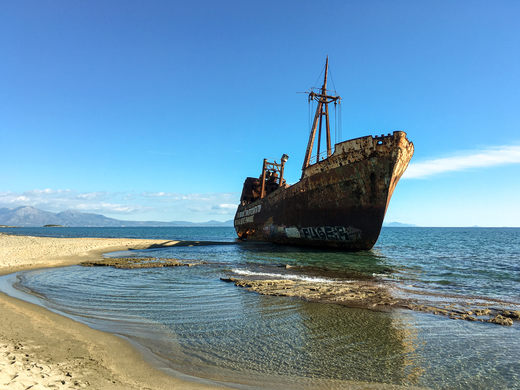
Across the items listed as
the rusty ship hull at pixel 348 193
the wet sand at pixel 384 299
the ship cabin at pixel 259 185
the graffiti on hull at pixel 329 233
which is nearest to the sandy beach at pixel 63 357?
the wet sand at pixel 384 299

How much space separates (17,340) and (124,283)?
5540 millimetres

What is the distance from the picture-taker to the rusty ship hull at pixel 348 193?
17891 millimetres

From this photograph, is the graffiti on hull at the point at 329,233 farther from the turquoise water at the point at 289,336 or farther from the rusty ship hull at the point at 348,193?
the turquoise water at the point at 289,336

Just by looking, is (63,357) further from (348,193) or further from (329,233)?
(329,233)

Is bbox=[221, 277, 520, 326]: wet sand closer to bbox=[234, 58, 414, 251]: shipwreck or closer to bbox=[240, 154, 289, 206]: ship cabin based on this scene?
bbox=[234, 58, 414, 251]: shipwreck

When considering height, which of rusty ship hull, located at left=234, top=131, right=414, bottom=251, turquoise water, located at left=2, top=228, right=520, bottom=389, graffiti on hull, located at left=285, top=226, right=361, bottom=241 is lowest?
turquoise water, located at left=2, top=228, right=520, bottom=389

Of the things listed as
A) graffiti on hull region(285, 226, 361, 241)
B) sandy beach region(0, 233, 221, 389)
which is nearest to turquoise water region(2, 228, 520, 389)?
sandy beach region(0, 233, 221, 389)

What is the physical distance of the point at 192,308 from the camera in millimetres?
6812

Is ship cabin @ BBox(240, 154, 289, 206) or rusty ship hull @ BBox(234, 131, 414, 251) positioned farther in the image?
ship cabin @ BBox(240, 154, 289, 206)

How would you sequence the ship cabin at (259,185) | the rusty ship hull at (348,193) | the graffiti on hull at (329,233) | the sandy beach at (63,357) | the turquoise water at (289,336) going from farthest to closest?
the ship cabin at (259,185), the graffiti on hull at (329,233), the rusty ship hull at (348,193), the turquoise water at (289,336), the sandy beach at (63,357)

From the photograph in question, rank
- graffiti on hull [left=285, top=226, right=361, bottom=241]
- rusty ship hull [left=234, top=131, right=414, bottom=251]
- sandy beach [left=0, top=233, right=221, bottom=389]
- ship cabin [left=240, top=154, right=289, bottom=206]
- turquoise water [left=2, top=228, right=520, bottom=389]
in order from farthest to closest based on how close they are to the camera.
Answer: ship cabin [left=240, top=154, right=289, bottom=206] → graffiti on hull [left=285, top=226, right=361, bottom=241] → rusty ship hull [left=234, top=131, right=414, bottom=251] → turquoise water [left=2, top=228, right=520, bottom=389] → sandy beach [left=0, top=233, right=221, bottom=389]

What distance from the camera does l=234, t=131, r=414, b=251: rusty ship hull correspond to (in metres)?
17.9

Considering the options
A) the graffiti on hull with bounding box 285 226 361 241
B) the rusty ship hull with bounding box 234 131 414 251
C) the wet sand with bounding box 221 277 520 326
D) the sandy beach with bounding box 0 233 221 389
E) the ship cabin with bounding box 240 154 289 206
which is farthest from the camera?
the ship cabin with bounding box 240 154 289 206

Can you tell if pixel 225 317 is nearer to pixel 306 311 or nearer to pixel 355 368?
pixel 306 311
